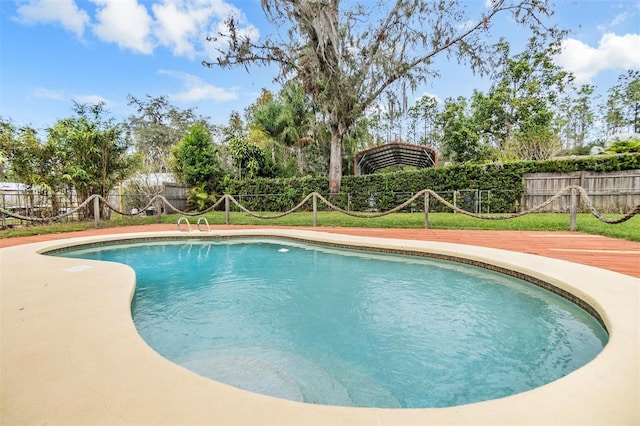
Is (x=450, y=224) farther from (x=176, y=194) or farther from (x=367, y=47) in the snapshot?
(x=176, y=194)

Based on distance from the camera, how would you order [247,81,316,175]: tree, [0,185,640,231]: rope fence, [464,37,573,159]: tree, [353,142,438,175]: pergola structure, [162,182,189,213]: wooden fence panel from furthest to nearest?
[464,37,573,159]: tree → [247,81,316,175]: tree → [353,142,438,175]: pergola structure → [162,182,189,213]: wooden fence panel → [0,185,640,231]: rope fence

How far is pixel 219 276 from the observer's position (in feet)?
15.8

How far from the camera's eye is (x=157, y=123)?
1228 inches

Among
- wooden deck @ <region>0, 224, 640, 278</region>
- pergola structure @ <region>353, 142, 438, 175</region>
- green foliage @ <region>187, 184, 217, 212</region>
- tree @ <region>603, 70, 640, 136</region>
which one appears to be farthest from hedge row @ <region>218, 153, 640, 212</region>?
tree @ <region>603, 70, 640, 136</region>

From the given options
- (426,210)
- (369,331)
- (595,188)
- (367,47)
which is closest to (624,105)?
(595,188)

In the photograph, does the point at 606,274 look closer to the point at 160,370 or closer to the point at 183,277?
the point at 160,370

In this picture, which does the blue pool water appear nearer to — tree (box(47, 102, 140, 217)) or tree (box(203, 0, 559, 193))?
tree (box(47, 102, 140, 217))

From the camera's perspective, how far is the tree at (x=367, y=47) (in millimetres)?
12039

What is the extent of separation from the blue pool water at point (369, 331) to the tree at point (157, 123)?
94.8 feet

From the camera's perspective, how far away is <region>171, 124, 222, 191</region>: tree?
47.8ft

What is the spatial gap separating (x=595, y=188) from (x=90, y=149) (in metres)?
17.3

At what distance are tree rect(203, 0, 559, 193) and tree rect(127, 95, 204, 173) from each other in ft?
66.4

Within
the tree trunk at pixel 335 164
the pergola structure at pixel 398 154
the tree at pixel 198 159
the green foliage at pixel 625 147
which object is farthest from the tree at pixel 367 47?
the green foliage at pixel 625 147

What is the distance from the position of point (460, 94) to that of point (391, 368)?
90.3 ft
